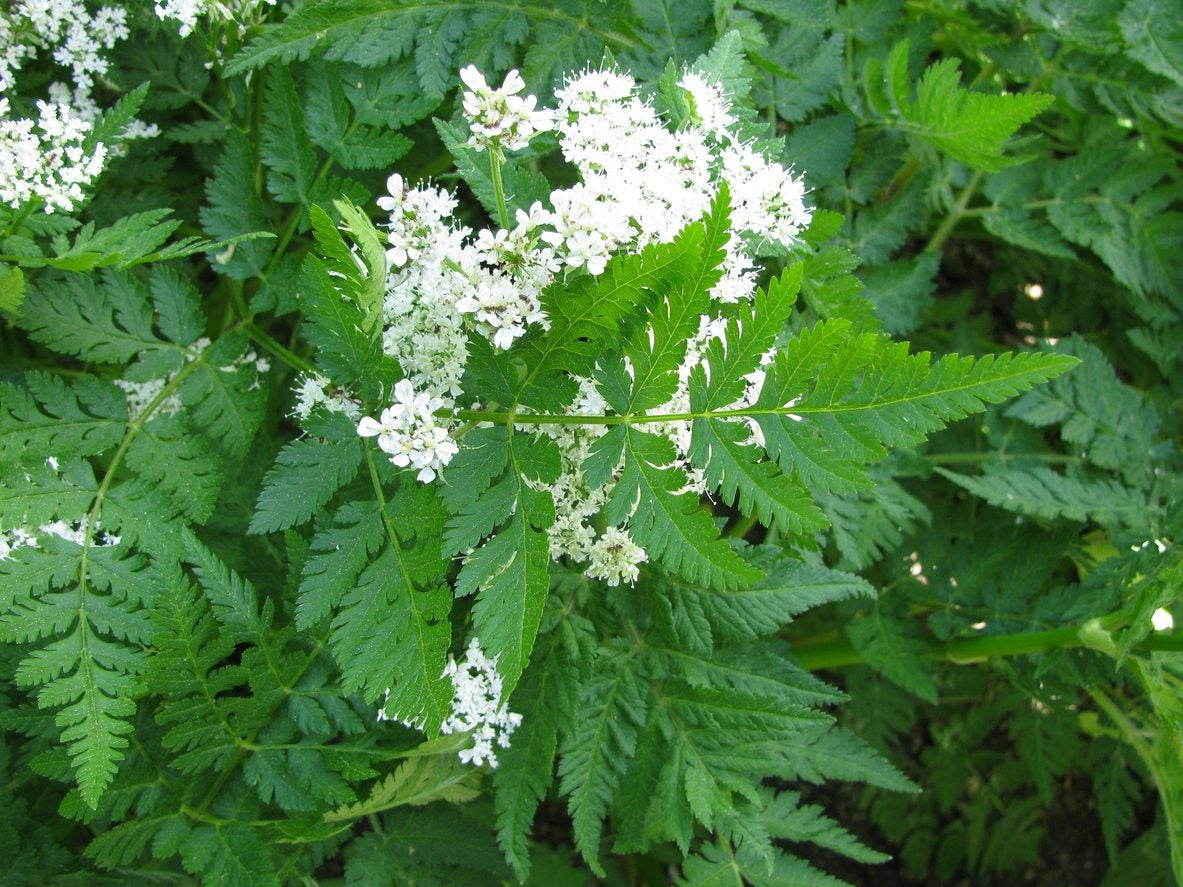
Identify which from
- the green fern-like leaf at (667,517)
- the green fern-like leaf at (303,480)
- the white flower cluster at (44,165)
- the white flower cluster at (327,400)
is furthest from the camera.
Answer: the white flower cluster at (44,165)

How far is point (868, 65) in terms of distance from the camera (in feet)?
8.37

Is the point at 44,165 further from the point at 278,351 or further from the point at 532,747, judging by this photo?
the point at 532,747

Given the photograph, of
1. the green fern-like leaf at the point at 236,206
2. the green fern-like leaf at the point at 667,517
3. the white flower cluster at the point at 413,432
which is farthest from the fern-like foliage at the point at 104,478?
the green fern-like leaf at the point at 667,517

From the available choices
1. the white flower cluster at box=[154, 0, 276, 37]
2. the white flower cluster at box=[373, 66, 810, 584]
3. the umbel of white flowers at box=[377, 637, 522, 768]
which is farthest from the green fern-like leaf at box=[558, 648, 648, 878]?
the white flower cluster at box=[154, 0, 276, 37]

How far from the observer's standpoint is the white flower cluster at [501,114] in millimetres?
1506

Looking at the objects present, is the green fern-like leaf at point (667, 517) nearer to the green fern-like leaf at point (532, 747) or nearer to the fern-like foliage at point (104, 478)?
the green fern-like leaf at point (532, 747)

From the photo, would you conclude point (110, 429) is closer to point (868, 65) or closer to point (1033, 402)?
point (868, 65)

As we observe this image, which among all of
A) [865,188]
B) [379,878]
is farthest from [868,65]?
[379,878]

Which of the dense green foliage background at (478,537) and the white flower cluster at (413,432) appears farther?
the dense green foliage background at (478,537)

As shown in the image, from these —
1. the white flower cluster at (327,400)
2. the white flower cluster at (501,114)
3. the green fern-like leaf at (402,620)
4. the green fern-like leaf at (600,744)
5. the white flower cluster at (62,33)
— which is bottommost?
the green fern-like leaf at (600,744)

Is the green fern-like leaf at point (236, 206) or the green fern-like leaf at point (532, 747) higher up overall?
the green fern-like leaf at point (236, 206)

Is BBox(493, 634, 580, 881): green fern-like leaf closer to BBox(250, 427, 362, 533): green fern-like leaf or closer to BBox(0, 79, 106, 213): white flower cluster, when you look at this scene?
BBox(250, 427, 362, 533): green fern-like leaf

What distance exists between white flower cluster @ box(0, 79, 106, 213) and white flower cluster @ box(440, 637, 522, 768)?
4.04ft

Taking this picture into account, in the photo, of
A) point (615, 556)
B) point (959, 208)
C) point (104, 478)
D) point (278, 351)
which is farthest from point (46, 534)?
point (959, 208)
